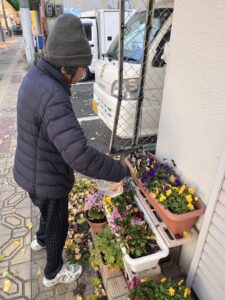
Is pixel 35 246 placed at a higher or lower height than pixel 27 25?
lower

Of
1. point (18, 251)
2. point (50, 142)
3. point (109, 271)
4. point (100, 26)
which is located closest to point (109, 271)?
point (109, 271)

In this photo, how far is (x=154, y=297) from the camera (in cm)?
169

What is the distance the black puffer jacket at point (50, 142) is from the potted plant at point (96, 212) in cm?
61

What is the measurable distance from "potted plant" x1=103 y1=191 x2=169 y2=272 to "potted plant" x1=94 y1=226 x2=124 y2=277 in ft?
0.34

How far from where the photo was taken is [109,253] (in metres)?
1.99

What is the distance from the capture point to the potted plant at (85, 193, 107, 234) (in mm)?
2398

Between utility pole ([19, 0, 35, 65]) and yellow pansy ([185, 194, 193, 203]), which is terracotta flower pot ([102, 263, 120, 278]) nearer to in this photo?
yellow pansy ([185, 194, 193, 203])

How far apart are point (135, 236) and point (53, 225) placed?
0.65 m

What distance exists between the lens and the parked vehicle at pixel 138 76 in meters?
3.50

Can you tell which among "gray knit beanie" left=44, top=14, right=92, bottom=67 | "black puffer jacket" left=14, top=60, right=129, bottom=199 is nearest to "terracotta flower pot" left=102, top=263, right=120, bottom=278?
"black puffer jacket" left=14, top=60, right=129, bottom=199

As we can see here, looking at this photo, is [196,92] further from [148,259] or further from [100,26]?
[100,26]

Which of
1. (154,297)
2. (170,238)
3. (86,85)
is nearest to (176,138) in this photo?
Answer: (170,238)

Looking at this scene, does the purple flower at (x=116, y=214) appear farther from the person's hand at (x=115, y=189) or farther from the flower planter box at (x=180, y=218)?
the flower planter box at (x=180, y=218)

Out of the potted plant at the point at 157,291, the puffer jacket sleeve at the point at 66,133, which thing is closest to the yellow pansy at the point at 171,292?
the potted plant at the point at 157,291
